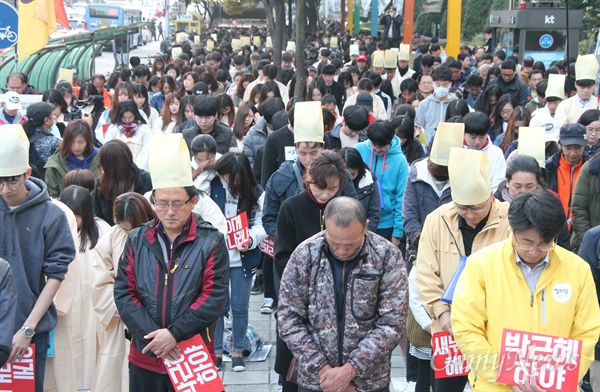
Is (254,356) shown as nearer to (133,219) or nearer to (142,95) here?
(133,219)

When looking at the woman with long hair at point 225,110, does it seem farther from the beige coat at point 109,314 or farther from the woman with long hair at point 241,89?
the beige coat at point 109,314

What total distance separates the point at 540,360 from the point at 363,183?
2.78m

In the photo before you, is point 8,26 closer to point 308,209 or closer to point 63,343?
point 63,343

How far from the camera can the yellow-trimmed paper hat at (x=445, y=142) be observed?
19.6 ft

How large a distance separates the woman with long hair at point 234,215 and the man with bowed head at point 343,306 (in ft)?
7.38

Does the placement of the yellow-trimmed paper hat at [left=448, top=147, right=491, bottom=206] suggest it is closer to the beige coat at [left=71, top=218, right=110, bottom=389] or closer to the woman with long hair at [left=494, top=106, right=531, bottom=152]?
the beige coat at [left=71, top=218, right=110, bottom=389]

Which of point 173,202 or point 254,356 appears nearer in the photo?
point 173,202

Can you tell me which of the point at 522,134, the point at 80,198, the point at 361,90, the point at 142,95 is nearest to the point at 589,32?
the point at 361,90

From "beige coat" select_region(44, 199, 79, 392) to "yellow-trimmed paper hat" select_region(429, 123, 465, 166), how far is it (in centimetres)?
241

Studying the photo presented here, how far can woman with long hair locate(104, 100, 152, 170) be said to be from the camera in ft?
30.3

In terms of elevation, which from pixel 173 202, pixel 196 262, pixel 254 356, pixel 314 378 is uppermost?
pixel 173 202

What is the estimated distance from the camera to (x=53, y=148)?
8.58 m

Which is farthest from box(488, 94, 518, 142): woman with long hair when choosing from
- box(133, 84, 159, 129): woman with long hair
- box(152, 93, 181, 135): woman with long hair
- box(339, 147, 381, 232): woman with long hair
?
box(133, 84, 159, 129): woman with long hair

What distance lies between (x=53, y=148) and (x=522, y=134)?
14.7 ft
